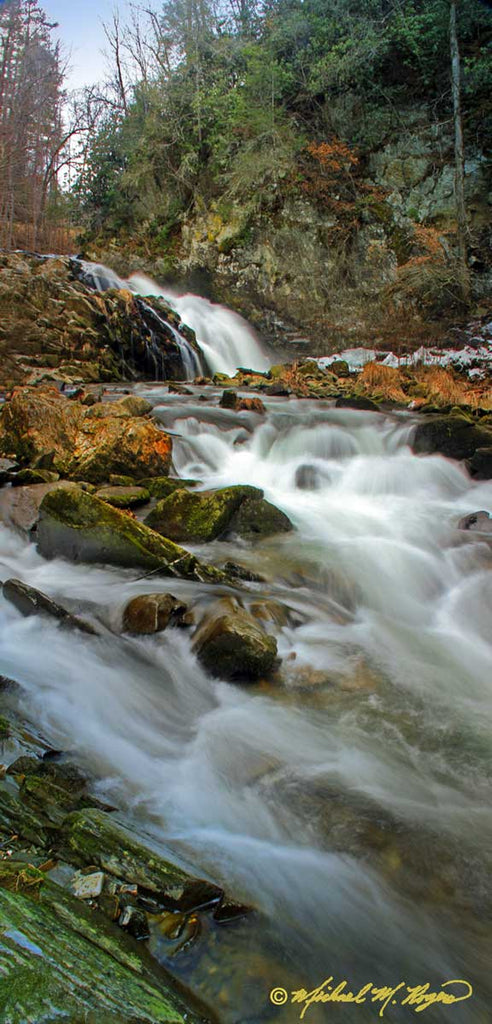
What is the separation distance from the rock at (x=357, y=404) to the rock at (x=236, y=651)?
297 inches

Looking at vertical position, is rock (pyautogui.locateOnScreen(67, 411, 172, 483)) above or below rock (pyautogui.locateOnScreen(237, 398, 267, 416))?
below

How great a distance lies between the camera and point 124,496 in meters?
6.17

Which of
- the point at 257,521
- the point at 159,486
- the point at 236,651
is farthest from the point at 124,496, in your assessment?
the point at 236,651

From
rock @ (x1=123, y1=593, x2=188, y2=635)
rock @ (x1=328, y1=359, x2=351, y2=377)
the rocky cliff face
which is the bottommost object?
rock @ (x1=123, y1=593, x2=188, y2=635)

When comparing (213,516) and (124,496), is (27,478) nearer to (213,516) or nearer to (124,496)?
(124,496)

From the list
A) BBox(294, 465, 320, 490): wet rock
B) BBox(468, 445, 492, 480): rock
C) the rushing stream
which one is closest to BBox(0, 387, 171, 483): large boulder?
the rushing stream

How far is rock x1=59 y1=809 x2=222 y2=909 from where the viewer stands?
1884 millimetres

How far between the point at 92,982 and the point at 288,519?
5.46 m

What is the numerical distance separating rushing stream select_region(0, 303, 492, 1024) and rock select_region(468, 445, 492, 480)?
1961mm

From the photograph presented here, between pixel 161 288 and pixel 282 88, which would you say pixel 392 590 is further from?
pixel 282 88

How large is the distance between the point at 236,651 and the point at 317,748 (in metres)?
0.81

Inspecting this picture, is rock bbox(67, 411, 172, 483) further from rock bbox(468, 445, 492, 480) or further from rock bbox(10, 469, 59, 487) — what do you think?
rock bbox(468, 445, 492, 480)

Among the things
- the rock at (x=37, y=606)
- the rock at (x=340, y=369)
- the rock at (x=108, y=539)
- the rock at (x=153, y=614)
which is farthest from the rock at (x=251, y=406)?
the rock at (x=37, y=606)

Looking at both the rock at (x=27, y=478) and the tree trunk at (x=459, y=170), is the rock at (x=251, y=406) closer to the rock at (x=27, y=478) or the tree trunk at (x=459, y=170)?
the rock at (x=27, y=478)
